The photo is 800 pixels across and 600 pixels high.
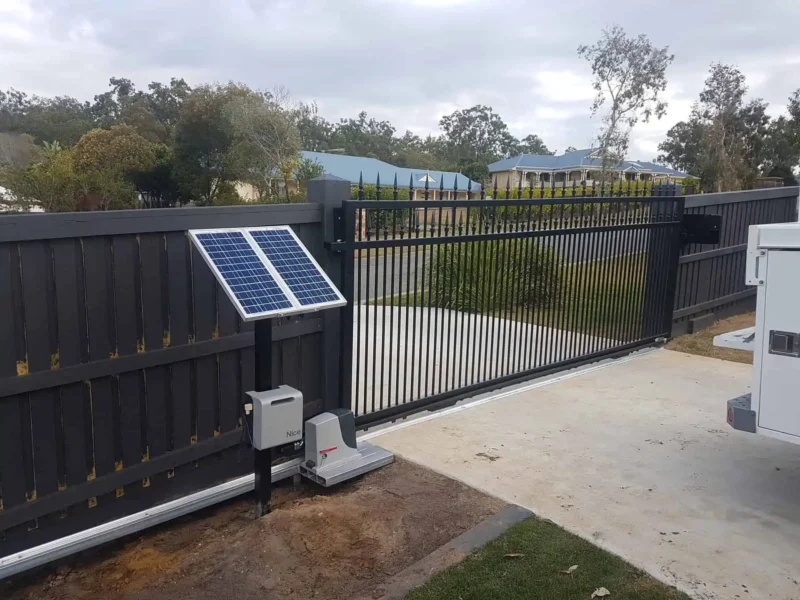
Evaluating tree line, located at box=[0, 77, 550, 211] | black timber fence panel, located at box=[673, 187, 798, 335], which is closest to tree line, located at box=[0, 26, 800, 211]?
tree line, located at box=[0, 77, 550, 211]

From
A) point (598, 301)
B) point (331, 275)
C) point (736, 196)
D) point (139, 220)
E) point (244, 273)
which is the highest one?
point (736, 196)

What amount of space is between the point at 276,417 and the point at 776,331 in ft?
9.60

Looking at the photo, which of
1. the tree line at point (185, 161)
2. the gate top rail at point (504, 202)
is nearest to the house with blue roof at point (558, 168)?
the tree line at point (185, 161)

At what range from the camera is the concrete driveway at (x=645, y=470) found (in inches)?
140

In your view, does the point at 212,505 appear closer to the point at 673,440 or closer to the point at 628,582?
the point at 628,582

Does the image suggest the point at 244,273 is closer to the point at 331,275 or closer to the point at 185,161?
the point at 331,275

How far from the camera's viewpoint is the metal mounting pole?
11.7 ft

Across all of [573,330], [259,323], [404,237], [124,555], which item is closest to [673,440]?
[573,330]

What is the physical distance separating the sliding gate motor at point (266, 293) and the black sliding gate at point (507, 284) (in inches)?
34.8

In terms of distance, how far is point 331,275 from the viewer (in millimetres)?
4633

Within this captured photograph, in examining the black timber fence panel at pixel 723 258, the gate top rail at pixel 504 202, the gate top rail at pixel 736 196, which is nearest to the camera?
the gate top rail at pixel 504 202

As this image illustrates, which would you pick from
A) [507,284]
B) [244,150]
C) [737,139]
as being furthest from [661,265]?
[737,139]

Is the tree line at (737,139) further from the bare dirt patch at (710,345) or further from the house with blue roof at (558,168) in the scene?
the bare dirt patch at (710,345)

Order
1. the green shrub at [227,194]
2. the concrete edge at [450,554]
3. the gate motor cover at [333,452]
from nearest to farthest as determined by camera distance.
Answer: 1. the concrete edge at [450,554]
2. the gate motor cover at [333,452]
3. the green shrub at [227,194]
